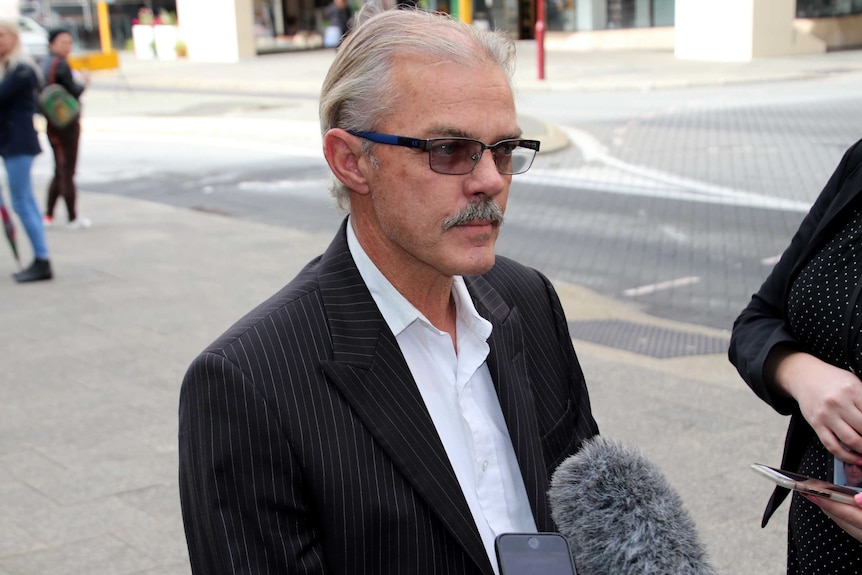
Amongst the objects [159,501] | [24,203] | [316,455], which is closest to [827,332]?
[316,455]

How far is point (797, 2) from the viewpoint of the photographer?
2923cm

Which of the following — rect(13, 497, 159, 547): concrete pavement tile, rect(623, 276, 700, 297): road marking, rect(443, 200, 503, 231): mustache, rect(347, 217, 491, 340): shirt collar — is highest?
rect(443, 200, 503, 231): mustache

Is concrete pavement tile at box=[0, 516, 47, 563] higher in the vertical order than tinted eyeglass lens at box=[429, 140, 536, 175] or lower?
lower

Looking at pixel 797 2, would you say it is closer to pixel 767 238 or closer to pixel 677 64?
pixel 677 64

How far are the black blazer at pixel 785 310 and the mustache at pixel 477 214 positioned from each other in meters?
0.74

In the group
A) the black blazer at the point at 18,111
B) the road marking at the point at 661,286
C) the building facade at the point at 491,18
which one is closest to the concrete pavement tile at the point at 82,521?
the road marking at the point at 661,286

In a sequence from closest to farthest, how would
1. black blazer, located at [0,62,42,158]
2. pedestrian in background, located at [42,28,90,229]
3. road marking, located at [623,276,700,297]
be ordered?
road marking, located at [623,276,700,297] < black blazer, located at [0,62,42,158] < pedestrian in background, located at [42,28,90,229]

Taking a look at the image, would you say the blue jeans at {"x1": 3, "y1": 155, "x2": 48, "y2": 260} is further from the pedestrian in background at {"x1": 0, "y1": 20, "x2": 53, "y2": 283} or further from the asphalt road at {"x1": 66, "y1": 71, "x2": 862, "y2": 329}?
the asphalt road at {"x1": 66, "y1": 71, "x2": 862, "y2": 329}

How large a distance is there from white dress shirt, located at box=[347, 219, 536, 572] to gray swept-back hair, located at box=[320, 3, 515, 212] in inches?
10.4

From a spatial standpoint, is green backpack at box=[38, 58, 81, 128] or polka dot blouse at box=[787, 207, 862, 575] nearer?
polka dot blouse at box=[787, 207, 862, 575]

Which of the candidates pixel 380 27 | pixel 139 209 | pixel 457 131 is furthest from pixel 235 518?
pixel 139 209

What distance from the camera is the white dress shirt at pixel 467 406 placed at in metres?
1.98

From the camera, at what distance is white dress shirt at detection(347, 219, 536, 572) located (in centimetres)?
198

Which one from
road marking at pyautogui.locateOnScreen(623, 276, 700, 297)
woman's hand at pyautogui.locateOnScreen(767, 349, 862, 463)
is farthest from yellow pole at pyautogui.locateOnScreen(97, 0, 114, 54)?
woman's hand at pyautogui.locateOnScreen(767, 349, 862, 463)
